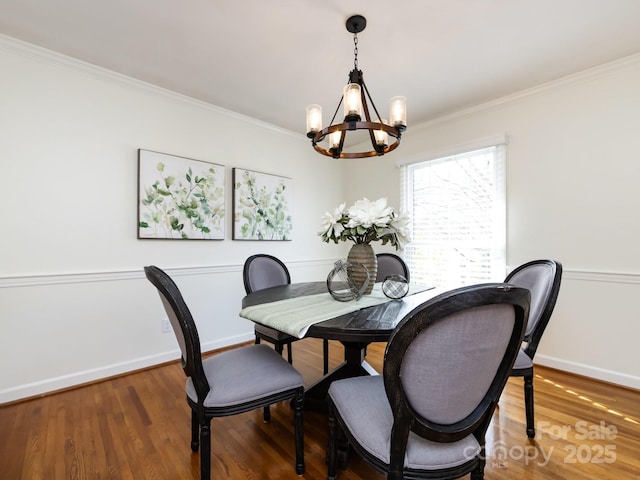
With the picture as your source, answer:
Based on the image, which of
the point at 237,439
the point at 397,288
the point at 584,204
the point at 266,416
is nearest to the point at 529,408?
the point at 397,288

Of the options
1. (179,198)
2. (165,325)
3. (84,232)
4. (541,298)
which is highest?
(179,198)

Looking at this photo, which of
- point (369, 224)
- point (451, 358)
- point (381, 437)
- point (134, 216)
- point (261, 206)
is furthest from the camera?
point (261, 206)

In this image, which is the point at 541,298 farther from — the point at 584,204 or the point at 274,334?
the point at 274,334

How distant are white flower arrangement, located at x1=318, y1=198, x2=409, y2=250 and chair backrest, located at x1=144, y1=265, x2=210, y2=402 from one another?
2.94 feet

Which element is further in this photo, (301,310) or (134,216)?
(134,216)

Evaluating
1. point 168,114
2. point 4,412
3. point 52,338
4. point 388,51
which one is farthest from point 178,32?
point 4,412

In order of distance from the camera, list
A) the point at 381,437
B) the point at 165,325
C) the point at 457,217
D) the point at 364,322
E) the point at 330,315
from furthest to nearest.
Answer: the point at 457,217 → the point at 165,325 → the point at 330,315 → the point at 364,322 → the point at 381,437

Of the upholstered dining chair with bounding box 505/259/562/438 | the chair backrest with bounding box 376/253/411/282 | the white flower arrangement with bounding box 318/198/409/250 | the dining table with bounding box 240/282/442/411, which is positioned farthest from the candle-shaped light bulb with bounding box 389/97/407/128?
the chair backrest with bounding box 376/253/411/282

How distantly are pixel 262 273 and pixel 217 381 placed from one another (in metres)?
1.21

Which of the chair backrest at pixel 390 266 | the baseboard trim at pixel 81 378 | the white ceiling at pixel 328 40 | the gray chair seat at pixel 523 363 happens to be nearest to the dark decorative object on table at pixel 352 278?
the gray chair seat at pixel 523 363

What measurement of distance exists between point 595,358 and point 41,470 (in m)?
3.66

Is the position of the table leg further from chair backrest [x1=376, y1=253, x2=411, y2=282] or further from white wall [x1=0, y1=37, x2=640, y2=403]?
white wall [x1=0, y1=37, x2=640, y2=403]

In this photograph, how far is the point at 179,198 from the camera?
2797 millimetres

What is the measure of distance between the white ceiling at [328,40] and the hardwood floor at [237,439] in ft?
8.05
